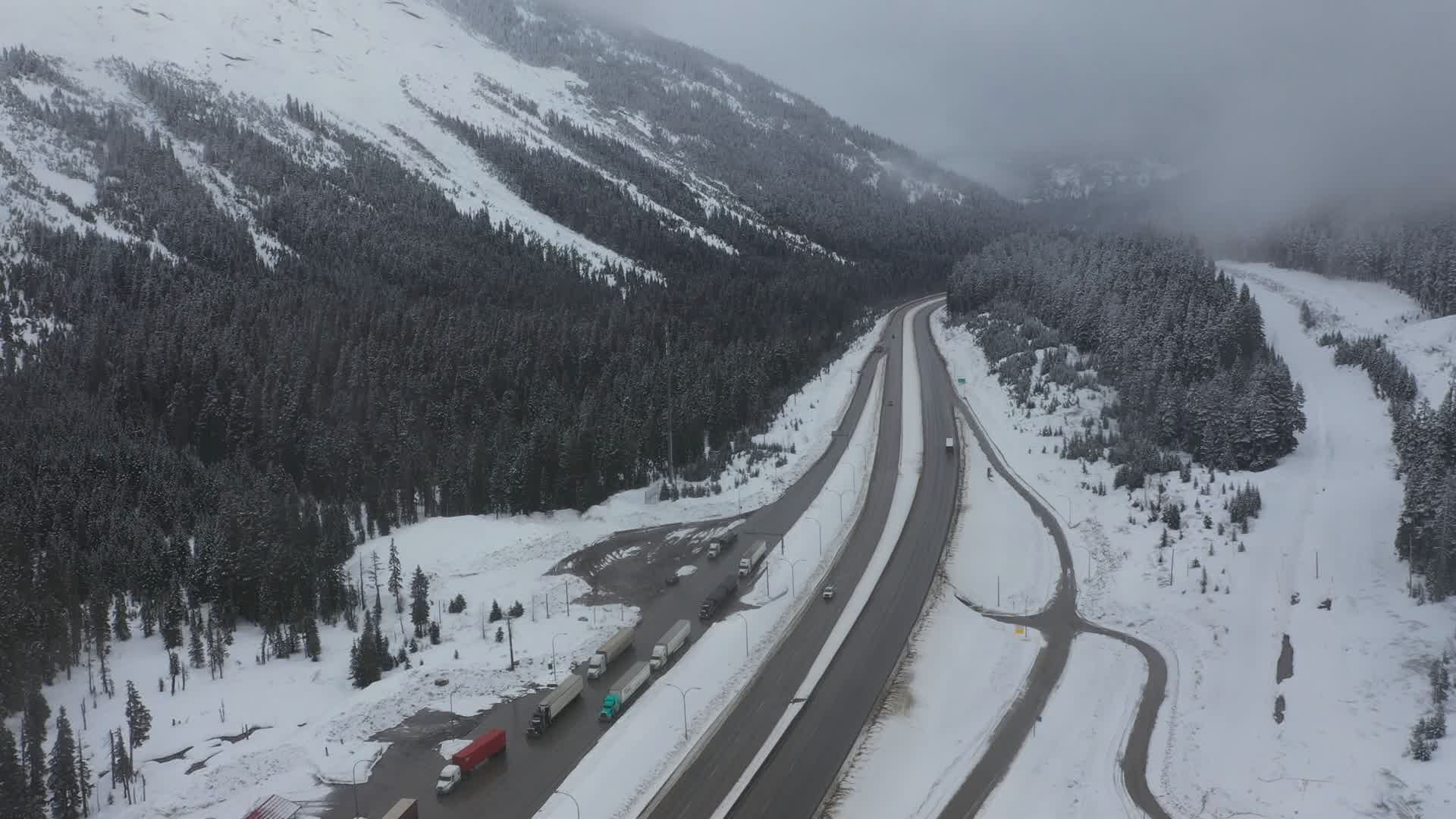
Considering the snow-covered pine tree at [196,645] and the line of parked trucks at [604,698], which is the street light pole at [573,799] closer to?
the line of parked trucks at [604,698]

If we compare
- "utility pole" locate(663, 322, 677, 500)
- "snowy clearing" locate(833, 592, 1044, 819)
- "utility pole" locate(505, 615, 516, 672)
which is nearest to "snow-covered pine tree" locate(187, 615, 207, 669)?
"utility pole" locate(505, 615, 516, 672)

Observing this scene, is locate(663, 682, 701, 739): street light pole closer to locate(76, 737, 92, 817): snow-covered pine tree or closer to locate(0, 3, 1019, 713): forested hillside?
locate(0, 3, 1019, 713): forested hillside

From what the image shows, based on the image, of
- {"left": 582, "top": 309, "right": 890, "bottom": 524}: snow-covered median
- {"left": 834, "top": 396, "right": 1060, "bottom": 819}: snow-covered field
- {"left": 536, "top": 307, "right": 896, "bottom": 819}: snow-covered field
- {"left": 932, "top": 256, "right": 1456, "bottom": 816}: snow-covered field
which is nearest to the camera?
{"left": 932, "top": 256, "right": 1456, "bottom": 816}: snow-covered field

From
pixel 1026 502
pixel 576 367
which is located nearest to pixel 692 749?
pixel 1026 502

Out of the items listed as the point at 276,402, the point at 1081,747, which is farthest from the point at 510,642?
the point at 276,402

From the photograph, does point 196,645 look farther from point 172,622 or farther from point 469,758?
point 469,758

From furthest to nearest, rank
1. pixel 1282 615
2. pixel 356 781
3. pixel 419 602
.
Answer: pixel 419 602
pixel 1282 615
pixel 356 781

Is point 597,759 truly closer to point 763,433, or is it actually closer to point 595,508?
point 595,508
